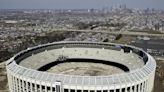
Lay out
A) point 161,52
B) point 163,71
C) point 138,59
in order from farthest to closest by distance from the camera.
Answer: point 161,52
point 163,71
point 138,59

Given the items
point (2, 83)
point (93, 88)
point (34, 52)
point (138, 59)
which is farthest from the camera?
point (2, 83)

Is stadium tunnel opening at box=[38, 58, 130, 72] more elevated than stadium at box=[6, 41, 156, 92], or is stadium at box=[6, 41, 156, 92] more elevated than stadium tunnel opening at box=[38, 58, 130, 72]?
stadium at box=[6, 41, 156, 92]

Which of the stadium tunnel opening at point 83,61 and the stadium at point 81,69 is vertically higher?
the stadium at point 81,69

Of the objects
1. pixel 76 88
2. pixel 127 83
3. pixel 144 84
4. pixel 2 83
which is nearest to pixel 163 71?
pixel 144 84

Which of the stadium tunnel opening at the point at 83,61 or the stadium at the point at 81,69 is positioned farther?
the stadium tunnel opening at the point at 83,61

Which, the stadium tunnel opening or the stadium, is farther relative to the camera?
the stadium tunnel opening

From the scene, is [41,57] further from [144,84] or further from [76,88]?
[144,84]

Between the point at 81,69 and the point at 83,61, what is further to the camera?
the point at 83,61

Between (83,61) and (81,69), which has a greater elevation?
(83,61)
